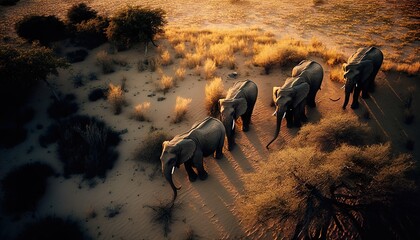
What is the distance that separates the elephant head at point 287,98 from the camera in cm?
1050

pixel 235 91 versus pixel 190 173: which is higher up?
pixel 235 91

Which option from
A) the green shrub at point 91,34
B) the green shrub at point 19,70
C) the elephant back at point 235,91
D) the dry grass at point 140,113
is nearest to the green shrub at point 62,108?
the green shrub at point 19,70

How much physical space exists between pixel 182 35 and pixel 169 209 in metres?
14.9

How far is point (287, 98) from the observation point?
10.5 meters

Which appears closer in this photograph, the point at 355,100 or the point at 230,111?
the point at 230,111

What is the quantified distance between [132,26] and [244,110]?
35.1 feet

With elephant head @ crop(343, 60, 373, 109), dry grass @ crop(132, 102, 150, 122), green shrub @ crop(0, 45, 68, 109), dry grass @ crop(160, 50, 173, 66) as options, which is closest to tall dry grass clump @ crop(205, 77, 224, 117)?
dry grass @ crop(132, 102, 150, 122)

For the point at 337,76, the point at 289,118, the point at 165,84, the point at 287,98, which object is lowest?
the point at 165,84

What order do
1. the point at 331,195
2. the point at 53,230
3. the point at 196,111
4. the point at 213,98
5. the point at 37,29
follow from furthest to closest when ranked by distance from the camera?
the point at 37,29
the point at 196,111
the point at 213,98
the point at 53,230
the point at 331,195

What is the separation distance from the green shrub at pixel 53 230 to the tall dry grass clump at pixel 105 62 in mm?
9456

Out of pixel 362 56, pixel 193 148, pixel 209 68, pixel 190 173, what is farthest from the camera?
pixel 209 68

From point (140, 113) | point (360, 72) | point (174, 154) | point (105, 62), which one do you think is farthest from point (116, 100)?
point (360, 72)

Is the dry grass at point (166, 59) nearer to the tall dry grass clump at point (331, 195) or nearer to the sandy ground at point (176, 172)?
the sandy ground at point (176, 172)

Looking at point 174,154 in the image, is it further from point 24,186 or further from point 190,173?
point 24,186
